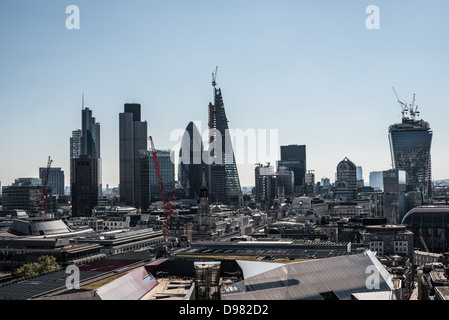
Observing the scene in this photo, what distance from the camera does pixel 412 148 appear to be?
149375 millimetres

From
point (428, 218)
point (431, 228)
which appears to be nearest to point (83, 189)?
point (428, 218)

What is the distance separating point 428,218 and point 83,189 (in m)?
92.3

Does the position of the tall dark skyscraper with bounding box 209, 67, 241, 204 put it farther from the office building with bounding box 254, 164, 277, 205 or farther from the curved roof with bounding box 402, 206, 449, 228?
the curved roof with bounding box 402, 206, 449, 228

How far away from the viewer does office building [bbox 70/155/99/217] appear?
469 feet

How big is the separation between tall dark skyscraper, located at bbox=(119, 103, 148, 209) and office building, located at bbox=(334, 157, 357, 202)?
5996 centimetres

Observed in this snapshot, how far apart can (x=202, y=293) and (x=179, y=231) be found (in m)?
69.8

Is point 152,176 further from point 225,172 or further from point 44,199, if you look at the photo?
point 44,199

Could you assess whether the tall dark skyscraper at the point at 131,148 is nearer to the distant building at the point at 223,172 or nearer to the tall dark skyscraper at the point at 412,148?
the distant building at the point at 223,172

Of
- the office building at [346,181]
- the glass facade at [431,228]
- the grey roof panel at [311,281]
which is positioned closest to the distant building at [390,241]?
the glass facade at [431,228]

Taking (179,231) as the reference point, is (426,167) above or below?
above

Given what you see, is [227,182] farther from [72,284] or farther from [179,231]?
[72,284]

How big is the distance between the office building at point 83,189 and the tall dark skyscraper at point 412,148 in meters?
79.2
